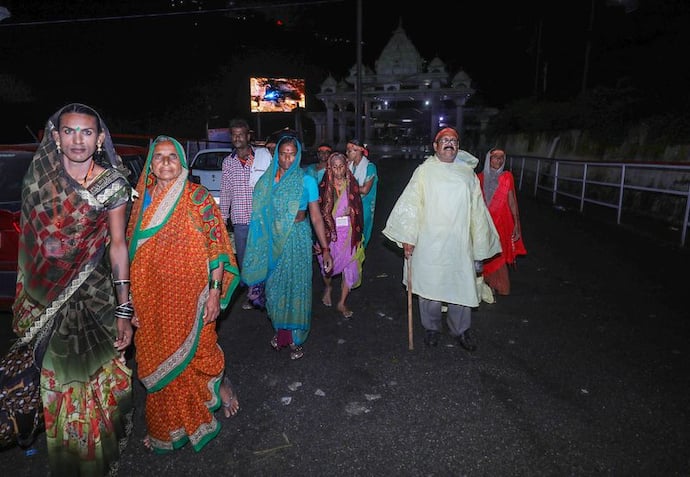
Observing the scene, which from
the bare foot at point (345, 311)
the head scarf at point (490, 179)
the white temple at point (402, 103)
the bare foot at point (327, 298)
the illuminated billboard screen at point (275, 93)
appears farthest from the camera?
the white temple at point (402, 103)

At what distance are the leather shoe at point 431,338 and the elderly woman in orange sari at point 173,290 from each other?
6.79 ft

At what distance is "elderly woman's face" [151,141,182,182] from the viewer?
2547 mm

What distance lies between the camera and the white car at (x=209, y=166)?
35.9 feet

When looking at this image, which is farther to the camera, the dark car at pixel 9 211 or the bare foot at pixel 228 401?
the dark car at pixel 9 211

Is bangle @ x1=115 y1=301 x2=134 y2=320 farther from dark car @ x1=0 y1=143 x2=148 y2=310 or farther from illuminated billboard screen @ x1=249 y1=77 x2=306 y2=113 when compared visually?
illuminated billboard screen @ x1=249 y1=77 x2=306 y2=113

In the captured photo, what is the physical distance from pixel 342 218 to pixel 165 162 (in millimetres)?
2562

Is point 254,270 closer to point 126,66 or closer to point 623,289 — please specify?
point 623,289

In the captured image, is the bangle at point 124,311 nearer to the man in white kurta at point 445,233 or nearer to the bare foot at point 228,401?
the bare foot at point 228,401

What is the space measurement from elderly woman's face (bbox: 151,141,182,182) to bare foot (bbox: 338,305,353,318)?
2625 mm

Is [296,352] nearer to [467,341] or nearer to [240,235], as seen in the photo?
[467,341]

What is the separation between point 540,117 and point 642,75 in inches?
273

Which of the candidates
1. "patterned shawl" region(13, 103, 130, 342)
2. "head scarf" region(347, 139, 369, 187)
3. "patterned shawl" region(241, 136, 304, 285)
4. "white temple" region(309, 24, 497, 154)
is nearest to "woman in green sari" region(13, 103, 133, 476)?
"patterned shawl" region(13, 103, 130, 342)

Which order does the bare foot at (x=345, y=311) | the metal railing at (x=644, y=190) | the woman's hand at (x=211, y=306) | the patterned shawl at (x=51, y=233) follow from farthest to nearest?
the metal railing at (x=644, y=190), the bare foot at (x=345, y=311), the woman's hand at (x=211, y=306), the patterned shawl at (x=51, y=233)

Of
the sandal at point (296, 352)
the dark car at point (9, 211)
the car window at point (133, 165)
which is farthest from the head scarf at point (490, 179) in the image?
the dark car at point (9, 211)
